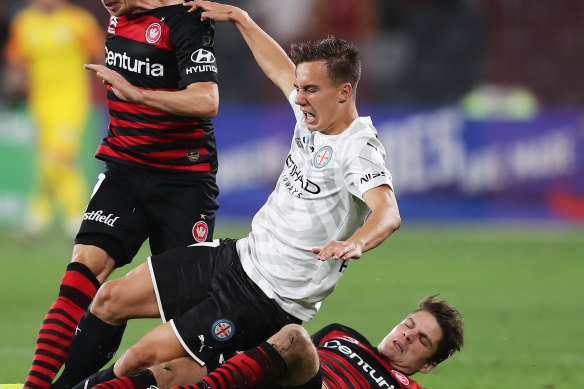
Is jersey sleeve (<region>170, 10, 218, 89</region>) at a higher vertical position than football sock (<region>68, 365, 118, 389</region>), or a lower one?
higher

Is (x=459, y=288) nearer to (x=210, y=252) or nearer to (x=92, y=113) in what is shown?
(x=210, y=252)

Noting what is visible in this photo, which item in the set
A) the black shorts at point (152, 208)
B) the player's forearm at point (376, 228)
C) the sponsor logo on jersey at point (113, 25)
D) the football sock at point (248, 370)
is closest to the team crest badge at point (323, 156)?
the player's forearm at point (376, 228)

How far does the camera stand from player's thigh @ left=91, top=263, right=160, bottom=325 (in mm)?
4848

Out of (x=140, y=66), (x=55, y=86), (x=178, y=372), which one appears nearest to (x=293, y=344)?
(x=178, y=372)

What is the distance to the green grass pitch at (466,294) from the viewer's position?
647cm

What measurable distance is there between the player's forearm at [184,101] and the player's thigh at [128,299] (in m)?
0.76

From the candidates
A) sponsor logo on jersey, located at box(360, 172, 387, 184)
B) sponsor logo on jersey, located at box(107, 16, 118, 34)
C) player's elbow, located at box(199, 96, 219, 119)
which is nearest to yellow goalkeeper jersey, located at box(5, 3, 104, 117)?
sponsor logo on jersey, located at box(107, 16, 118, 34)

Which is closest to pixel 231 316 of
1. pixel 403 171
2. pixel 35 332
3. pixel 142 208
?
pixel 142 208

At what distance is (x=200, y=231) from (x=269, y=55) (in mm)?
961

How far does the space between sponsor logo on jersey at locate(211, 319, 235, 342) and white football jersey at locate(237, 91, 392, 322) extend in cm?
23

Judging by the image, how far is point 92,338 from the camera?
4961 millimetres

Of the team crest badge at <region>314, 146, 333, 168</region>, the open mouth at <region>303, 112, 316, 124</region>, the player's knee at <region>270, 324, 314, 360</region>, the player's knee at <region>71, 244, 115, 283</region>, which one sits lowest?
the player's knee at <region>270, 324, 314, 360</region>

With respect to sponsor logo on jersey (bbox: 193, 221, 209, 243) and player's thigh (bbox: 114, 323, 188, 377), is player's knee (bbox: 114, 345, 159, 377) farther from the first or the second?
sponsor logo on jersey (bbox: 193, 221, 209, 243)

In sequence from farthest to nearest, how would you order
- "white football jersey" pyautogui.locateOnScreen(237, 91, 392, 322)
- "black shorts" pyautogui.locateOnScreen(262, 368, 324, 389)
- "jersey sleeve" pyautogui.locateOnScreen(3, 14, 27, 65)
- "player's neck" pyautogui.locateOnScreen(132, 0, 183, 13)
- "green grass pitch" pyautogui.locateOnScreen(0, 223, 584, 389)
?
"jersey sleeve" pyautogui.locateOnScreen(3, 14, 27, 65) < "green grass pitch" pyautogui.locateOnScreen(0, 223, 584, 389) < "player's neck" pyautogui.locateOnScreen(132, 0, 183, 13) < "white football jersey" pyautogui.locateOnScreen(237, 91, 392, 322) < "black shorts" pyautogui.locateOnScreen(262, 368, 324, 389)
